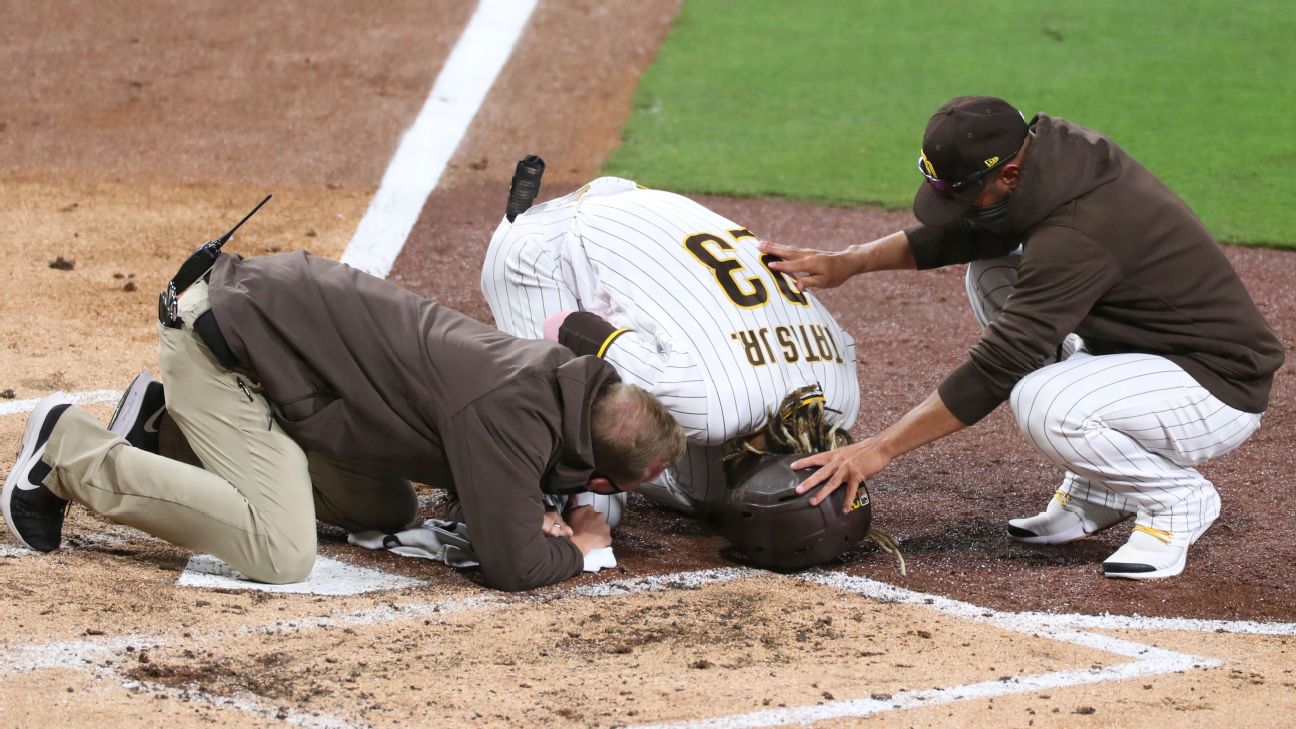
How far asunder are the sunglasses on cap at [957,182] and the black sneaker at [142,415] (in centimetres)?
223

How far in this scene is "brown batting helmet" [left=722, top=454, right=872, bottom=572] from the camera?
396cm

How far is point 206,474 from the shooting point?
12.5ft

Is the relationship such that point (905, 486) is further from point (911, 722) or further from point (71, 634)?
point (71, 634)

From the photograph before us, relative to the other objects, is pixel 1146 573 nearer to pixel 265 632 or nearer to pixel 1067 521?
pixel 1067 521

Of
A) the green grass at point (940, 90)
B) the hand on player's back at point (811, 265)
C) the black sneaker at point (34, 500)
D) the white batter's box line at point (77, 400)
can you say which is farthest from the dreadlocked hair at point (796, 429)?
the green grass at point (940, 90)

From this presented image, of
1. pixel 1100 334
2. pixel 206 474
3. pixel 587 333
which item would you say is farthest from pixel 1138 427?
pixel 206 474

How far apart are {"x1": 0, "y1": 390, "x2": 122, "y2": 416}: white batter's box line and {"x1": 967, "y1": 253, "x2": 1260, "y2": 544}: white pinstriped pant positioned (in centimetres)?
315

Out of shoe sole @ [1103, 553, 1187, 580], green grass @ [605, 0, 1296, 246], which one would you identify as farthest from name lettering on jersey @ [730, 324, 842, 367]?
green grass @ [605, 0, 1296, 246]

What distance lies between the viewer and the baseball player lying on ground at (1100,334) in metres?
3.89

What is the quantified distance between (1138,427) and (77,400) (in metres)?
3.57

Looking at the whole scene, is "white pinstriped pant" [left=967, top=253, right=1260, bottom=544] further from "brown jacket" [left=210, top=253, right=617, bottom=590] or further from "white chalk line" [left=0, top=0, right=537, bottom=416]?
"white chalk line" [left=0, top=0, right=537, bottom=416]

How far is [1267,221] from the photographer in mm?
7664

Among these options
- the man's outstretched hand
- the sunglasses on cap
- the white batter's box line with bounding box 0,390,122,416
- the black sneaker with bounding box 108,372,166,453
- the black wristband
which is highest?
the sunglasses on cap

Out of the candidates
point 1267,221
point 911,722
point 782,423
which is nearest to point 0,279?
point 782,423
